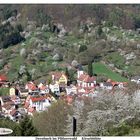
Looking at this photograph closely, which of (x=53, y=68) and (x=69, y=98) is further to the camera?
(x=53, y=68)

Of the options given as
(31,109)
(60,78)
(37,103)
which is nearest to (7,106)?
(37,103)

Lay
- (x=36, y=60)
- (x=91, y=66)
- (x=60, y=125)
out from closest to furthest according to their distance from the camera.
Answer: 1. (x=60, y=125)
2. (x=91, y=66)
3. (x=36, y=60)

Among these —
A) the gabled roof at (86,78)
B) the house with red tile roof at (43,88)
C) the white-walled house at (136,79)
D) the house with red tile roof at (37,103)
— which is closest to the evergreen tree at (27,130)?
the house with red tile roof at (37,103)

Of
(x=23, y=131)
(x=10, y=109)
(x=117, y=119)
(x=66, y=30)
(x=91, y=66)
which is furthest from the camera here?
(x=66, y=30)

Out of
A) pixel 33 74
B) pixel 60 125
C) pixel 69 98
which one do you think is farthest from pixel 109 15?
pixel 60 125

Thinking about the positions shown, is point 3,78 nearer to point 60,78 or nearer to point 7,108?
point 60,78

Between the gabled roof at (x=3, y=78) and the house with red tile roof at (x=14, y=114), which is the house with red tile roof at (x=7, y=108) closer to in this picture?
the house with red tile roof at (x=14, y=114)

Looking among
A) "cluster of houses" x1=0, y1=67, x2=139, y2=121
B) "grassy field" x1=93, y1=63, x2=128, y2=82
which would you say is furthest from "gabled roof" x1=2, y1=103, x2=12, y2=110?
"grassy field" x1=93, y1=63, x2=128, y2=82

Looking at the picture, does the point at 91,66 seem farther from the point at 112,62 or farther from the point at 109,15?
the point at 109,15
